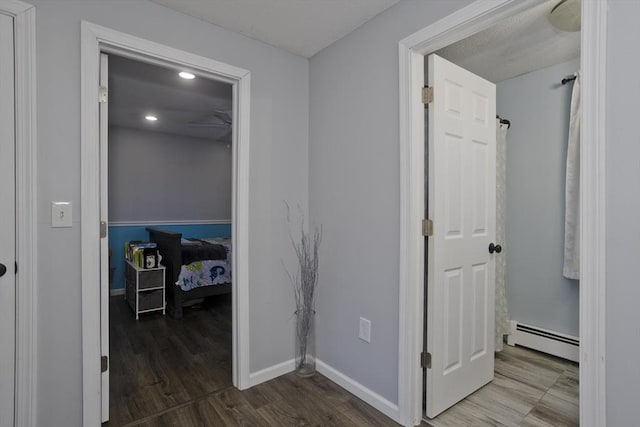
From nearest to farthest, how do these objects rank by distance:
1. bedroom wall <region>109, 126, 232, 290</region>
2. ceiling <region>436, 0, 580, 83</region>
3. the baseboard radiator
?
1. ceiling <region>436, 0, 580, 83</region>
2. the baseboard radiator
3. bedroom wall <region>109, 126, 232, 290</region>

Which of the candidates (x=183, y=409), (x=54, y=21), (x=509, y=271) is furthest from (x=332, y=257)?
(x=54, y=21)

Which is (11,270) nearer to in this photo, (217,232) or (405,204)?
(405,204)

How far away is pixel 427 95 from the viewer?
190 cm

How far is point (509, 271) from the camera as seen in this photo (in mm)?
3078

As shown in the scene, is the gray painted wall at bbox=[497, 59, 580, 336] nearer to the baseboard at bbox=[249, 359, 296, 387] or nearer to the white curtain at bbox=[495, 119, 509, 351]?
the white curtain at bbox=[495, 119, 509, 351]

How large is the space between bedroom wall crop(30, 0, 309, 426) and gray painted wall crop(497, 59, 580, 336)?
1.96m

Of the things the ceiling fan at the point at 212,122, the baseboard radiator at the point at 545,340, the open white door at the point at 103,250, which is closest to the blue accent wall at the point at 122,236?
the ceiling fan at the point at 212,122

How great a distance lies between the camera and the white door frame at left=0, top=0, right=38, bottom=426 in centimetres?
154

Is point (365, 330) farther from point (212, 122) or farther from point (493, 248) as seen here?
point (212, 122)

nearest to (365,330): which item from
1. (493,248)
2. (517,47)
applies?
(493,248)

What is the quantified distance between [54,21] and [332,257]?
2.02m

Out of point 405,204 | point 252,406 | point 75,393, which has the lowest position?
point 252,406

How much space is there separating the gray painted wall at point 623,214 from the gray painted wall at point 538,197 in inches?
70.5

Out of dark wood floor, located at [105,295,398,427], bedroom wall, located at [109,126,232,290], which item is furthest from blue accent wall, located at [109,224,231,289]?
dark wood floor, located at [105,295,398,427]
